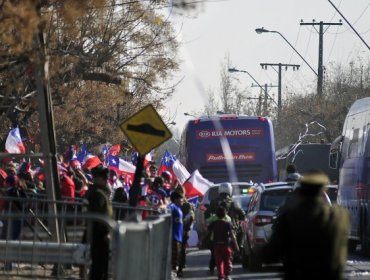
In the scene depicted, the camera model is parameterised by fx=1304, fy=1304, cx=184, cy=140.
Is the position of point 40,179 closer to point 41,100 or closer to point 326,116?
point 41,100

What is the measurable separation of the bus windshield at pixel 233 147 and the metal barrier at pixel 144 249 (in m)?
22.6

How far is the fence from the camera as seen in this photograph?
41.3ft

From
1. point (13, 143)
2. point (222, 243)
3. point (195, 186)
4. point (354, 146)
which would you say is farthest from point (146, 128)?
point (195, 186)

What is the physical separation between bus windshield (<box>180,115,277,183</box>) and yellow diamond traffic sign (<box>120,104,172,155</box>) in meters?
18.9

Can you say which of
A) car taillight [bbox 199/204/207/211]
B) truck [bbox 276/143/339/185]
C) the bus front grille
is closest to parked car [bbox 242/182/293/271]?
car taillight [bbox 199/204/207/211]

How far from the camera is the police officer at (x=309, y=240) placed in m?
10.2

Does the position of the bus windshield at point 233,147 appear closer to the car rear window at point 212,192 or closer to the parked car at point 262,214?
the car rear window at point 212,192

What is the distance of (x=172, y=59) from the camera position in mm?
37219

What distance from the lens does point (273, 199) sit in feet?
78.7

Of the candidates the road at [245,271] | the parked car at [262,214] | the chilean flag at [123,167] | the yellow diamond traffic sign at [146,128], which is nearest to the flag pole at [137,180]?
the yellow diamond traffic sign at [146,128]

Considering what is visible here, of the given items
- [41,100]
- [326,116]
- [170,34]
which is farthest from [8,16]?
[326,116]

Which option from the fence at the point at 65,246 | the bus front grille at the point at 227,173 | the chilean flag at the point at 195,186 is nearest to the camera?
the fence at the point at 65,246

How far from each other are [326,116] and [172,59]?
3637 centimetres

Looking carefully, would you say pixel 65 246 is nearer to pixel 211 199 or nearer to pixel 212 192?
pixel 211 199
